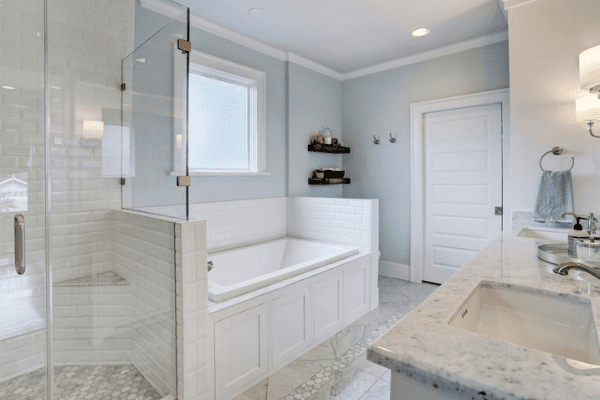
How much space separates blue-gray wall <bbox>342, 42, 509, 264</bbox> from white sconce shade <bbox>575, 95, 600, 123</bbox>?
4.41 ft

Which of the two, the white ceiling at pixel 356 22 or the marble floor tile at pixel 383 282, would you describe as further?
the marble floor tile at pixel 383 282

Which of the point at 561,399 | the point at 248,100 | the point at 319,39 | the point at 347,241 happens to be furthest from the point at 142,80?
the point at 561,399

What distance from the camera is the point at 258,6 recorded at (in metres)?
2.74

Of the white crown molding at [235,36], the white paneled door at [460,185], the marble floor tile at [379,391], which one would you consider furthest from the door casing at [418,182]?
the marble floor tile at [379,391]

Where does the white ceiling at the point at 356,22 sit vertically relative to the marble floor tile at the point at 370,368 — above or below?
above

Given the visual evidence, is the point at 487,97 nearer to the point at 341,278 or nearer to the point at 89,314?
the point at 341,278

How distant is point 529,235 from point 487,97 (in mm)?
1806

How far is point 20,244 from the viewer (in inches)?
63.1

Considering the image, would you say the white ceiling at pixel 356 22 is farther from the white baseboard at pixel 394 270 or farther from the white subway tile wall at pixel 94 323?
the white baseboard at pixel 394 270

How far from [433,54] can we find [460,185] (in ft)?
4.83

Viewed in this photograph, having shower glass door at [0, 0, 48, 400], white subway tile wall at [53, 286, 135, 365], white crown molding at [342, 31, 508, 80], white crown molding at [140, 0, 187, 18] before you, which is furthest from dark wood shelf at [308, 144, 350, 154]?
shower glass door at [0, 0, 48, 400]

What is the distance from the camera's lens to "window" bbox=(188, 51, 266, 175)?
2992mm

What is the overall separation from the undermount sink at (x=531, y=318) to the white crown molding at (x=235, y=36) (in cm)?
300

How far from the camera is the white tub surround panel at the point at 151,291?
5.59ft
